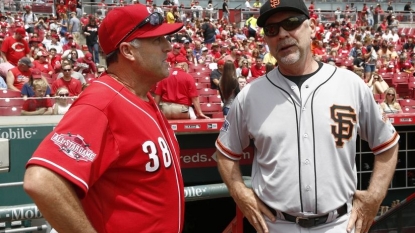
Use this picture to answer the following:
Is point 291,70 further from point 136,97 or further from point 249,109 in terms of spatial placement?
point 136,97

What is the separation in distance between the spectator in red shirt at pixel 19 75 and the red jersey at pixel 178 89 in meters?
2.09

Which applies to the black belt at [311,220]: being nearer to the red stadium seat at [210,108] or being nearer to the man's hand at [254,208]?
the man's hand at [254,208]

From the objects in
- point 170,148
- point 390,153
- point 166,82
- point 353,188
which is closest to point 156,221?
point 170,148

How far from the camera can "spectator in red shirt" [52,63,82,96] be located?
7766mm

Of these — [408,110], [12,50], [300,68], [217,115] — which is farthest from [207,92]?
[300,68]

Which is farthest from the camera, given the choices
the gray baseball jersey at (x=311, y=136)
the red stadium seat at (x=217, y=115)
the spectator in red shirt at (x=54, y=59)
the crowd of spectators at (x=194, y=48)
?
the spectator in red shirt at (x=54, y=59)

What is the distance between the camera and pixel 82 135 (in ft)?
5.78

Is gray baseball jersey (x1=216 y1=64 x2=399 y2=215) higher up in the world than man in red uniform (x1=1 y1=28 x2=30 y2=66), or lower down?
higher up

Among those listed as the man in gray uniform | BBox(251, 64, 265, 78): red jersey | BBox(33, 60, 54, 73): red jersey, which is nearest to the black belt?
the man in gray uniform

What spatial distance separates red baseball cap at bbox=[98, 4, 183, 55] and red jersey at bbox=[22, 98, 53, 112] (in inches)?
173

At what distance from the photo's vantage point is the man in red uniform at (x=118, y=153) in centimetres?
171

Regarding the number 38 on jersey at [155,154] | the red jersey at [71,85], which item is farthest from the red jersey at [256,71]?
the number 38 on jersey at [155,154]

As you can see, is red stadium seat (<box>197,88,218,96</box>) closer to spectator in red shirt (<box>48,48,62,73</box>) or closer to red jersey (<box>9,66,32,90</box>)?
spectator in red shirt (<box>48,48,62,73</box>)

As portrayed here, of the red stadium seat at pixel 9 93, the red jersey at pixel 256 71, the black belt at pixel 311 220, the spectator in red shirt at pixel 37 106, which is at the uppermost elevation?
the black belt at pixel 311 220
